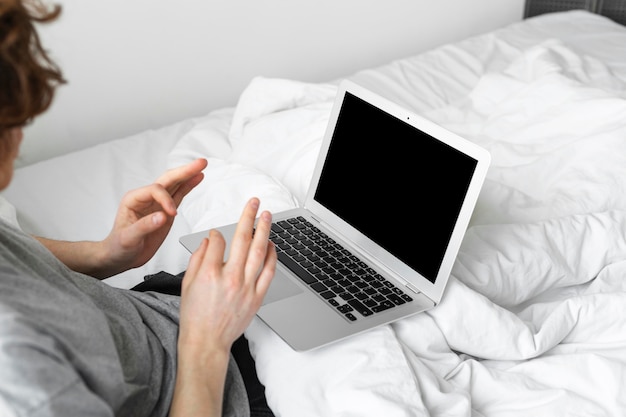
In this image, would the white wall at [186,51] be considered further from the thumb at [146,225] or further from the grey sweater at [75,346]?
the grey sweater at [75,346]

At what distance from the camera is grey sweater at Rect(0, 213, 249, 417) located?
64 cm

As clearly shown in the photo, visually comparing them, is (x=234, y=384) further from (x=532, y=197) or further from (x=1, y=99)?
(x=532, y=197)

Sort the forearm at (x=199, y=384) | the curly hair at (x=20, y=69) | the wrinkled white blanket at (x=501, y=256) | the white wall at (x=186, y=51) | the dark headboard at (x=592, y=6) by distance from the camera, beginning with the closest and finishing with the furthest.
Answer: the curly hair at (x=20, y=69) → the forearm at (x=199, y=384) → the wrinkled white blanket at (x=501, y=256) → the white wall at (x=186, y=51) → the dark headboard at (x=592, y=6)

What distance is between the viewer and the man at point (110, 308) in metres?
0.65

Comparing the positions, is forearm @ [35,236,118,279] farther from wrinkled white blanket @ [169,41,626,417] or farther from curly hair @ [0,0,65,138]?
curly hair @ [0,0,65,138]

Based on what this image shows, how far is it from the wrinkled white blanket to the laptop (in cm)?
4

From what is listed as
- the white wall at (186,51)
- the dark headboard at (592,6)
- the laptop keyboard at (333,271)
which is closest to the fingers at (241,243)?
the laptop keyboard at (333,271)

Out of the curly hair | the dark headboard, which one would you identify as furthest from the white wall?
the curly hair

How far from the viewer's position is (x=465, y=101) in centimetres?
182

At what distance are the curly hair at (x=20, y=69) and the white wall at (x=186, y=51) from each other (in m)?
1.14

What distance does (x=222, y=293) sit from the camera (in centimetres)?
82

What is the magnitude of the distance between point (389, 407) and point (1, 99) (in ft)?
1.74

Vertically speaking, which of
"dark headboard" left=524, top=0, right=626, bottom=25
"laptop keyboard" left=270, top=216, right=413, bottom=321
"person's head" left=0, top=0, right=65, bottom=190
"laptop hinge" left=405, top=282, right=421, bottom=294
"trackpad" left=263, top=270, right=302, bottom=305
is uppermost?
"dark headboard" left=524, top=0, right=626, bottom=25

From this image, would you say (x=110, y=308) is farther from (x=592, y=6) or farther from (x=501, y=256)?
(x=592, y=6)
